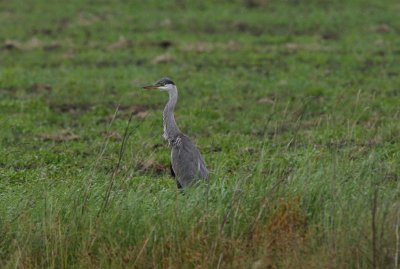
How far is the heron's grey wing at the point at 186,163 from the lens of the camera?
9.83 meters

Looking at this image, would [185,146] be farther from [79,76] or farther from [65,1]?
[65,1]

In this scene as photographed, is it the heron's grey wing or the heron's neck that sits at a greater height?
the heron's neck

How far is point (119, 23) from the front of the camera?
2394 centimetres

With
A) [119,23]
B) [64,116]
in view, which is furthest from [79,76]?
[119,23]

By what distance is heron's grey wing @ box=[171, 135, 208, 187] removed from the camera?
9.83 metres

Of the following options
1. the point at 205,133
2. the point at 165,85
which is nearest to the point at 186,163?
the point at 165,85

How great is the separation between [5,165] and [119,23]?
12.7m

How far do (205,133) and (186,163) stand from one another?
3732 mm

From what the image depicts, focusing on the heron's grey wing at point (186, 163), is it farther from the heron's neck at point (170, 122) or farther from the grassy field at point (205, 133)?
the heron's neck at point (170, 122)

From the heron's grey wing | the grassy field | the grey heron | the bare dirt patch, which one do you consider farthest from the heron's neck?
the bare dirt patch

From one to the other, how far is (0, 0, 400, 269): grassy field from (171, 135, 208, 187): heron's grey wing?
200 millimetres

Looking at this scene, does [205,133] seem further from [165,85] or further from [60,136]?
[165,85]

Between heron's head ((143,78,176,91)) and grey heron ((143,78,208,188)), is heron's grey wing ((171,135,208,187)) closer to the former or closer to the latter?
grey heron ((143,78,208,188))

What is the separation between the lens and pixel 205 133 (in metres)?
13.7
